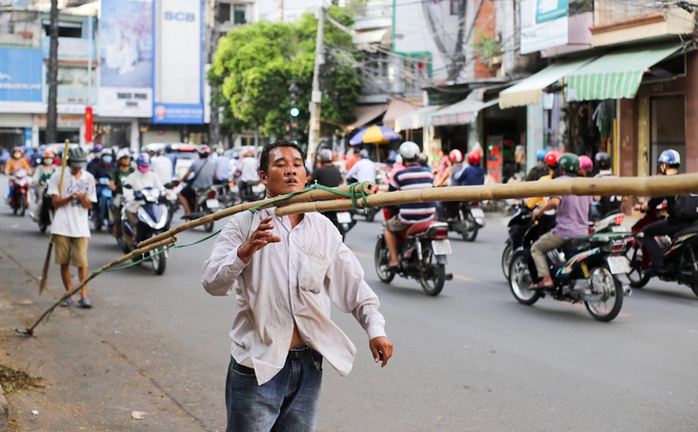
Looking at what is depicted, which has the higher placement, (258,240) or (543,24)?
(543,24)

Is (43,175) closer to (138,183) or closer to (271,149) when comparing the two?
(138,183)

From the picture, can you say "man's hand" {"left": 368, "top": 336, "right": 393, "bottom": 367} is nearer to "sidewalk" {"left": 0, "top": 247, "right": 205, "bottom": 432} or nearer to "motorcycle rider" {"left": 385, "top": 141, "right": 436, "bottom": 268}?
"sidewalk" {"left": 0, "top": 247, "right": 205, "bottom": 432}

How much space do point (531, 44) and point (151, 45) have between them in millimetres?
39640

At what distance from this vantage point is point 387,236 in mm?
10172

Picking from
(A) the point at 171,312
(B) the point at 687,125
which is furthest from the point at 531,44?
(A) the point at 171,312

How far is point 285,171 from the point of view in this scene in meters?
3.29

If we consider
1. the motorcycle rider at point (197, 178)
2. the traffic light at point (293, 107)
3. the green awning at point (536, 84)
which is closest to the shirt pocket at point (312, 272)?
the motorcycle rider at point (197, 178)

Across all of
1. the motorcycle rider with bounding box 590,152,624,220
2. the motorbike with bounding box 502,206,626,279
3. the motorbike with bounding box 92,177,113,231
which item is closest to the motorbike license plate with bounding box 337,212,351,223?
the motorbike with bounding box 502,206,626,279

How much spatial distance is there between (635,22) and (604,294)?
1171 cm

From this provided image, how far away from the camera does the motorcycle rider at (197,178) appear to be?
54.6 ft

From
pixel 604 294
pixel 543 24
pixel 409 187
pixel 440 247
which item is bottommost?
pixel 604 294

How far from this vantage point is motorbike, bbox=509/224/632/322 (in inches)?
310

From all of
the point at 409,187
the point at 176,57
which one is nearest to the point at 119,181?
the point at 409,187

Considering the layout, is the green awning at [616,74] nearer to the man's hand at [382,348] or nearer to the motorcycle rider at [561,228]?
the motorcycle rider at [561,228]
